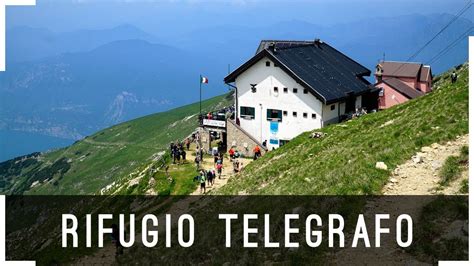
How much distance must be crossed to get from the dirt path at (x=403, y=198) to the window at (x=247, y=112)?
33.5 meters

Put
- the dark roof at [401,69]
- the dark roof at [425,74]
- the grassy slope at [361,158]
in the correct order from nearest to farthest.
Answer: the grassy slope at [361,158] → the dark roof at [401,69] → the dark roof at [425,74]

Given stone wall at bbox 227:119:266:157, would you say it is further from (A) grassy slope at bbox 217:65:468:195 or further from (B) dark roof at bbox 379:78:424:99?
(B) dark roof at bbox 379:78:424:99

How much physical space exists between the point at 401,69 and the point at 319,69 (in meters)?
33.9

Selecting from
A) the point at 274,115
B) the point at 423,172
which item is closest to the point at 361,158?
the point at 423,172

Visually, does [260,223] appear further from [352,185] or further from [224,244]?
[352,185]

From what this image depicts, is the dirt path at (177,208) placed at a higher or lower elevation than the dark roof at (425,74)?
lower

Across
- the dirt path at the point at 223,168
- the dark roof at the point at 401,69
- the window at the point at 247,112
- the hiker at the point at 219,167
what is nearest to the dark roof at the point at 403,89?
the dark roof at the point at 401,69

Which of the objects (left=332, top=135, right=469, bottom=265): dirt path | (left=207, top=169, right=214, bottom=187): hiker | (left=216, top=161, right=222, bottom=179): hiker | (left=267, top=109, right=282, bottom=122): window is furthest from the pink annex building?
(left=332, top=135, right=469, bottom=265): dirt path

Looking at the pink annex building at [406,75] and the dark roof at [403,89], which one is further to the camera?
Answer: the pink annex building at [406,75]

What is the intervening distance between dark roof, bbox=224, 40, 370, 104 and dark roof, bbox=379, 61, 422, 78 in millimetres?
22354

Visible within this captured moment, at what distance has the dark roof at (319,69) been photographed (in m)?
54.7

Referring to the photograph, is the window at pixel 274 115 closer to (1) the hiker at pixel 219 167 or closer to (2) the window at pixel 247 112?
(2) the window at pixel 247 112

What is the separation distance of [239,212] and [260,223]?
373 centimetres

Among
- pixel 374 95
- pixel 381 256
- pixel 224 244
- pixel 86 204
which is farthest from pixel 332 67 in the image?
pixel 381 256
